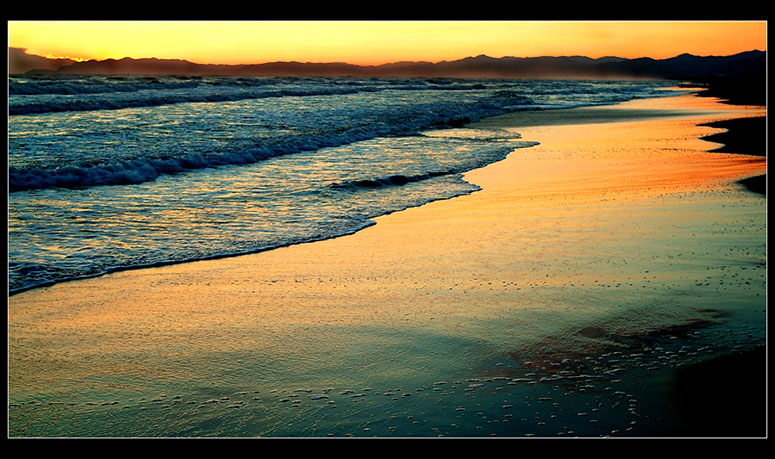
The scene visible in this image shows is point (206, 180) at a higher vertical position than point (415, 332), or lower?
higher

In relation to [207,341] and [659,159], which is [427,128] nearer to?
[659,159]

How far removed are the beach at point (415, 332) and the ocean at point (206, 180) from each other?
0.73m

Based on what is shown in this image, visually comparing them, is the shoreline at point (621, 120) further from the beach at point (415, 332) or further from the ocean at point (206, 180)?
the beach at point (415, 332)

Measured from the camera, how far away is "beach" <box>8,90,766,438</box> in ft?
11.0

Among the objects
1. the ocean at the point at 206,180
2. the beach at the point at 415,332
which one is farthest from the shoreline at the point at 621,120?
the beach at the point at 415,332

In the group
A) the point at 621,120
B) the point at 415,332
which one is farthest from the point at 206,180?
the point at 621,120

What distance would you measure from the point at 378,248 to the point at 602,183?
4.73 meters

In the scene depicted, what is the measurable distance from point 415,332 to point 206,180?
25.0ft

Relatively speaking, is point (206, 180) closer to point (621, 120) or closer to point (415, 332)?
point (415, 332)

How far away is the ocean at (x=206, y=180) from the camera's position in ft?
22.5

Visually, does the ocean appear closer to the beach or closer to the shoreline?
the shoreline

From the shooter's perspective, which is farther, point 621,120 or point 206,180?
point 621,120

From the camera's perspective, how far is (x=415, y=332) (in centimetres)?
444
